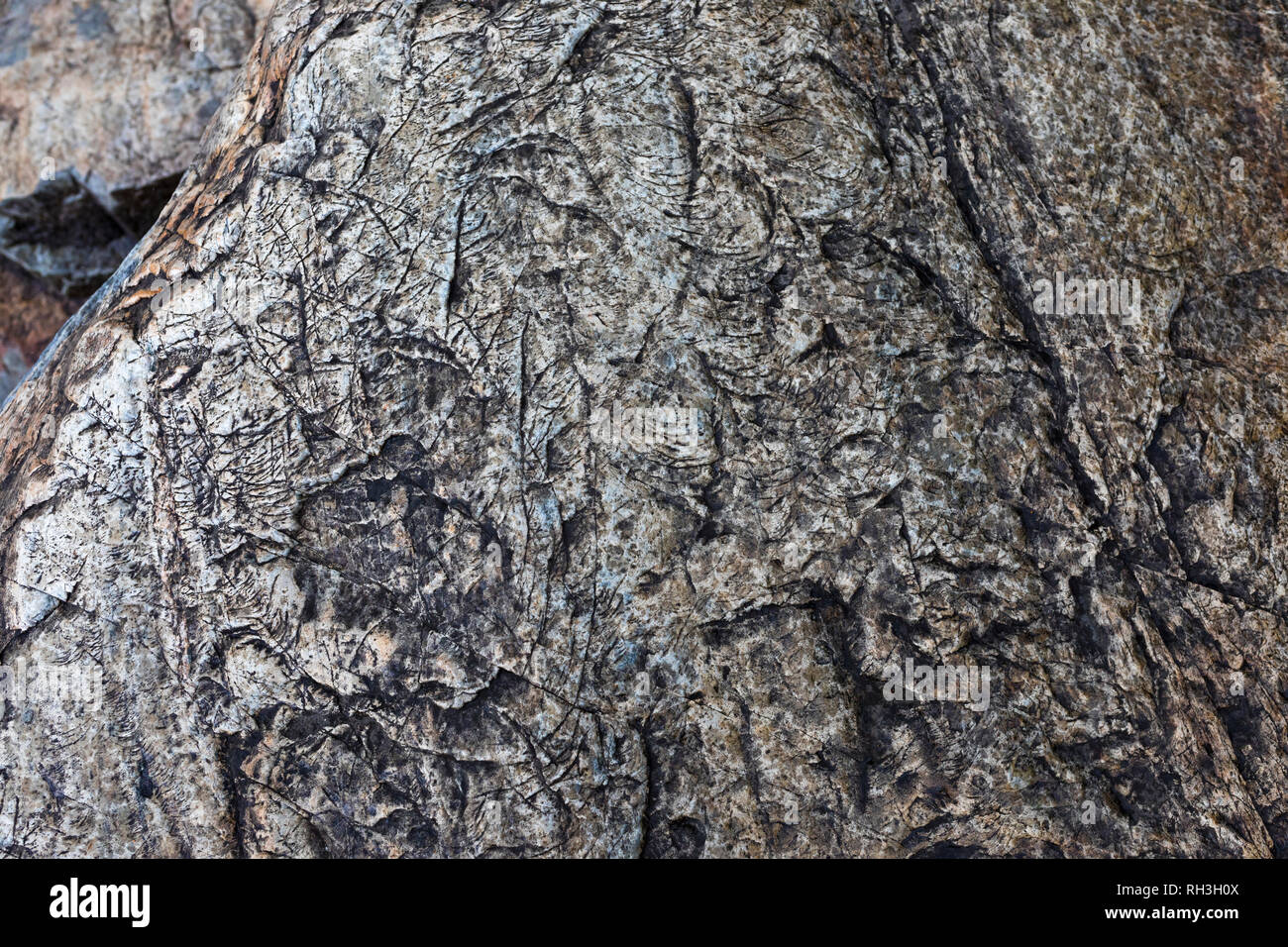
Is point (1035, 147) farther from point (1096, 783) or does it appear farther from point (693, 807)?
point (693, 807)

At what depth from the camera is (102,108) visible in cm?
362

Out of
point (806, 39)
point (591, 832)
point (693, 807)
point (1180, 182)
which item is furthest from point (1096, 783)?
point (806, 39)

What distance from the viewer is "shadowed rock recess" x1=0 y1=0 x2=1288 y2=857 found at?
222cm

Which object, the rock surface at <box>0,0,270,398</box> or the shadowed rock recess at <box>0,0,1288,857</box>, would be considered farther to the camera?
the rock surface at <box>0,0,270,398</box>

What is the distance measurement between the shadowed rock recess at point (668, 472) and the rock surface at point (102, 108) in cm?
143

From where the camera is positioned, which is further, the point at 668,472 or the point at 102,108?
the point at 102,108

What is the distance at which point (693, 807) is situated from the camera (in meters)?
2.22

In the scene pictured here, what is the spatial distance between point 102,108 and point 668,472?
298 centimetres

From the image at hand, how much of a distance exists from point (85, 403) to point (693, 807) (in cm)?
191

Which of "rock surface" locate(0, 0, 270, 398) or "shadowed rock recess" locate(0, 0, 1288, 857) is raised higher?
"rock surface" locate(0, 0, 270, 398)

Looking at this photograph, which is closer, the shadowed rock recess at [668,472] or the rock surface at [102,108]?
the shadowed rock recess at [668,472]

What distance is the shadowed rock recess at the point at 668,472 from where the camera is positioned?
2.22 m

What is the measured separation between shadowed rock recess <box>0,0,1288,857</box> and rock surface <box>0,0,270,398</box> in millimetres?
1430

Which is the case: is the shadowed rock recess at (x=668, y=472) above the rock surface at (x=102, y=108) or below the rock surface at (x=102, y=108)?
below
